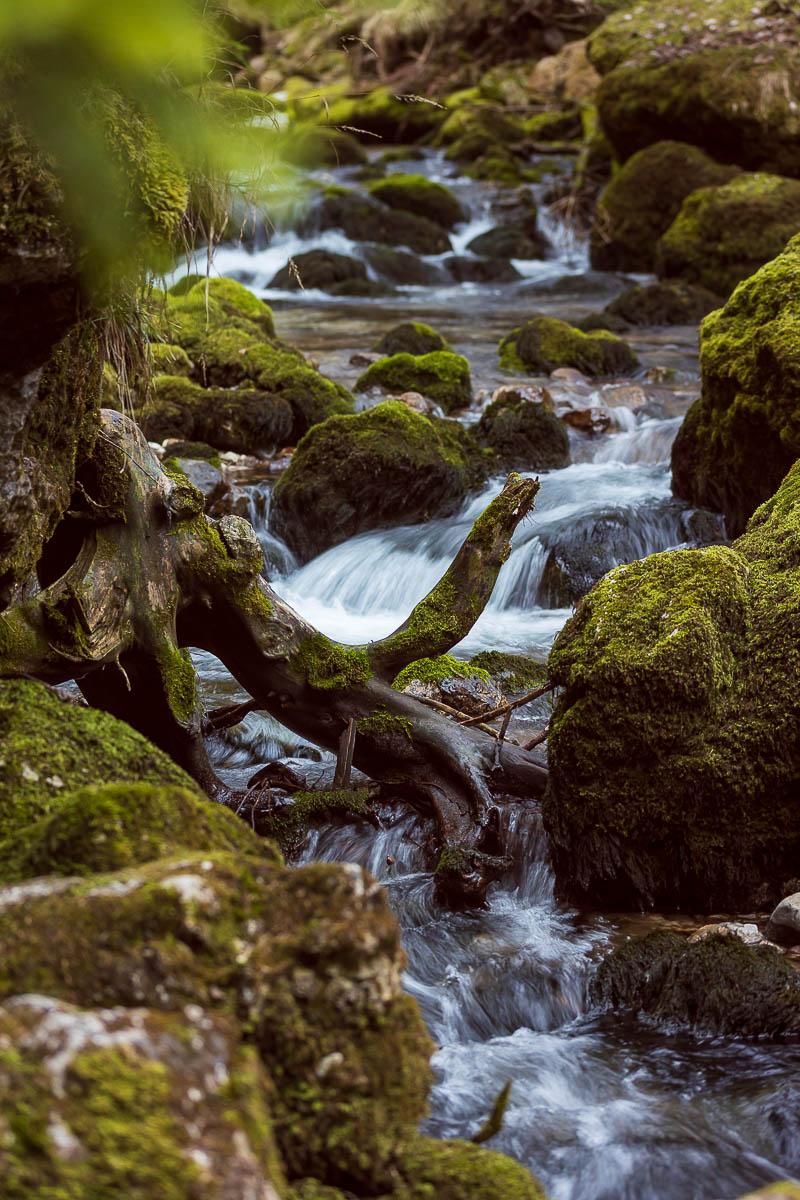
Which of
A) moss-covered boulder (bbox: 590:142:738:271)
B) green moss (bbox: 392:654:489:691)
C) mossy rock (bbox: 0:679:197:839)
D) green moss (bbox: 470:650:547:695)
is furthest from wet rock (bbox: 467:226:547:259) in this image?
mossy rock (bbox: 0:679:197:839)

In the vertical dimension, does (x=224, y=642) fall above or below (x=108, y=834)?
below

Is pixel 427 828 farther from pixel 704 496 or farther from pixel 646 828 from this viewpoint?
pixel 704 496

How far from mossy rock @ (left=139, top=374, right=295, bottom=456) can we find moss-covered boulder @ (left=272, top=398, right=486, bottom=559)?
1.34 metres

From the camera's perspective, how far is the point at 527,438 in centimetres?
1166

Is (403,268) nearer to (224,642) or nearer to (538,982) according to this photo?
(224,642)

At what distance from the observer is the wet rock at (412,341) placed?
49.4 feet

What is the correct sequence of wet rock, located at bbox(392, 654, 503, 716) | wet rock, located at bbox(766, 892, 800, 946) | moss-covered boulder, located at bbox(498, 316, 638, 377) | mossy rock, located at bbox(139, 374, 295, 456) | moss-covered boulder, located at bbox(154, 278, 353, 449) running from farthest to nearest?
moss-covered boulder, located at bbox(498, 316, 638, 377)
moss-covered boulder, located at bbox(154, 278, 353, 449)
mossy rock, located at bbox(139, 374, 295, 456)
wet rock, located at bbox(392, 654, 503, 716)
wet rock, located at bbox(766, 892, 800, 946)

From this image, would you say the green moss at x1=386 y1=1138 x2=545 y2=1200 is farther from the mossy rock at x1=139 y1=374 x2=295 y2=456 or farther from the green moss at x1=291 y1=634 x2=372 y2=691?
the mossy rock at x1=139 y1=374 x2=295 y2=456

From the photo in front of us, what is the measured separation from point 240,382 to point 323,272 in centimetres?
927

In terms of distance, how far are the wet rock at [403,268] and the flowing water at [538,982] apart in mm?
12629

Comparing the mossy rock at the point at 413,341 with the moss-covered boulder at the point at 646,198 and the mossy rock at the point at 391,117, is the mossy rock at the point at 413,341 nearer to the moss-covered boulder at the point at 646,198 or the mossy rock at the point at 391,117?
the moss-covered boulder at the point at 646,198

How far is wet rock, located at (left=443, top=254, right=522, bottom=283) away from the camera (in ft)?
73.7

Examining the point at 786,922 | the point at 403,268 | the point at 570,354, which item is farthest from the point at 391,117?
the point at 786,922

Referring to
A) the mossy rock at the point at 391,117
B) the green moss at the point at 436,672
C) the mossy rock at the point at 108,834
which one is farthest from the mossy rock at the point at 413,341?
the mossy rock at the point at 391,117
